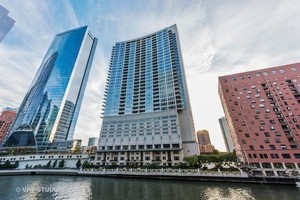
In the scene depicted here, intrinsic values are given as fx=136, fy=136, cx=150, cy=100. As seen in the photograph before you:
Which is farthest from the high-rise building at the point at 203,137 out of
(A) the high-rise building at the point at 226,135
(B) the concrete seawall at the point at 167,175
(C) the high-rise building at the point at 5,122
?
(C) the high-rise building at the point at 5,122

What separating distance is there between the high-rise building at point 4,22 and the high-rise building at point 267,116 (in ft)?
475

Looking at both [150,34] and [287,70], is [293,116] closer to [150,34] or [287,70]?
[287,70]

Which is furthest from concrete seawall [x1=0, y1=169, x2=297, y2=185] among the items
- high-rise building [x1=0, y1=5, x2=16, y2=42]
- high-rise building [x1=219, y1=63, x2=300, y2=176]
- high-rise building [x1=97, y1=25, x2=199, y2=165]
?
high-rise building [x1=0, y1=5, x2=16, y2=42]

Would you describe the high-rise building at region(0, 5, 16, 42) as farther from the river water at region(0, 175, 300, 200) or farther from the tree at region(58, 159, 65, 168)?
the river water at region(0, 175, 300, 200)

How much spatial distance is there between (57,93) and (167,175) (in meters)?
111

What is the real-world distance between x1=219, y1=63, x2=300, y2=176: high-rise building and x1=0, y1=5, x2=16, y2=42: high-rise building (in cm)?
14470

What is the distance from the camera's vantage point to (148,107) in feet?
288

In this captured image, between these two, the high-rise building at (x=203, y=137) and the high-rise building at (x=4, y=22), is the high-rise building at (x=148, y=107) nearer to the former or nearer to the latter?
the high-rise building at (x=4, y=22)

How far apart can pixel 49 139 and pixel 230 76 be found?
128 m

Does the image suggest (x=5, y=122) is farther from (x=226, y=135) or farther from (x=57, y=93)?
(x=226, y=135)

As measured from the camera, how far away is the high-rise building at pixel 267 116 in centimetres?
4869

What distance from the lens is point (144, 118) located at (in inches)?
3295

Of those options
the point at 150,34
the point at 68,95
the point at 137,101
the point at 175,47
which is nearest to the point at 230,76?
A: the point at 175,47

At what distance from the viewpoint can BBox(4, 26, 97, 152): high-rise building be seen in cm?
10438
